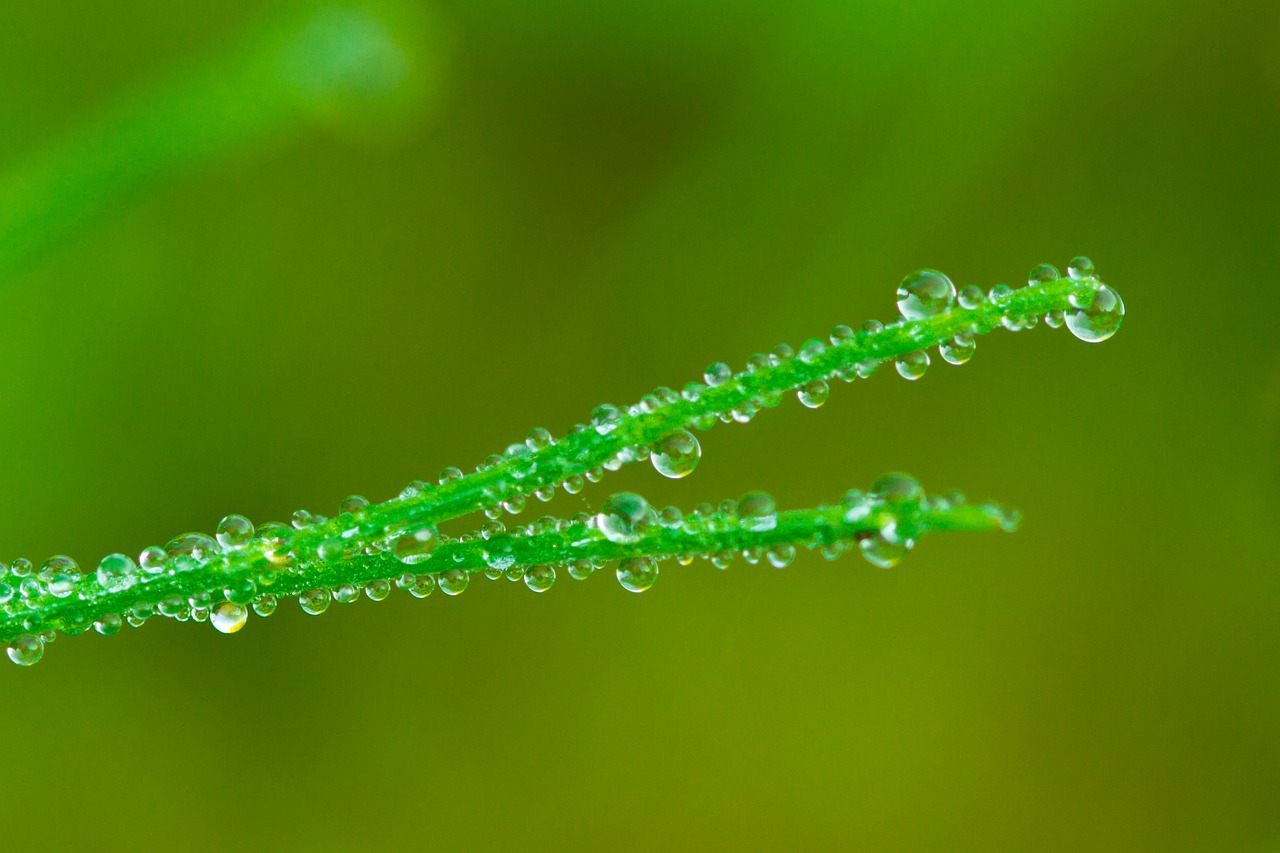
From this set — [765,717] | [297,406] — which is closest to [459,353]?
[297,406]

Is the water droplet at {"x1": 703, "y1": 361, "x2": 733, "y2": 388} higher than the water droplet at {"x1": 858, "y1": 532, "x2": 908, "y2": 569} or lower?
higher

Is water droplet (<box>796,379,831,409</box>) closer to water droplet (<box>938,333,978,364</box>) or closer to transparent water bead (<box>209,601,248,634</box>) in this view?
water droplet (<box>938,333,978,364</box>)

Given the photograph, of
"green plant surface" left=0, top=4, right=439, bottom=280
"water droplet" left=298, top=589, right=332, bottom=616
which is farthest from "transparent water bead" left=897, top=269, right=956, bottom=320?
"green plant surface" left=0, top=4, right=439, bottom=280

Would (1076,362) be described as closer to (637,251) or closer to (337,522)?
(637,251)

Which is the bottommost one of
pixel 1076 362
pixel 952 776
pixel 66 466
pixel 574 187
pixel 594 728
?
pixel 952 776

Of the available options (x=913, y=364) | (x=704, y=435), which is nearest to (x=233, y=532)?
(x=913, y=364)

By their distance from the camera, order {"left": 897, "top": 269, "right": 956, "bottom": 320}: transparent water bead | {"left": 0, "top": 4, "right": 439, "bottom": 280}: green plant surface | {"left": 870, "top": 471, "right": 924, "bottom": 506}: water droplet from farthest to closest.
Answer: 1. {"left": 0, "top": 4, "right": 439, "bottom": 280}: green plant surface
2. {"left": 897, "top": 269, "right": 956, "bottom": 320}: transparent water bead
3. {"left": 870, "top": 471, "right": 924, "bottom": 506}: water droplet
